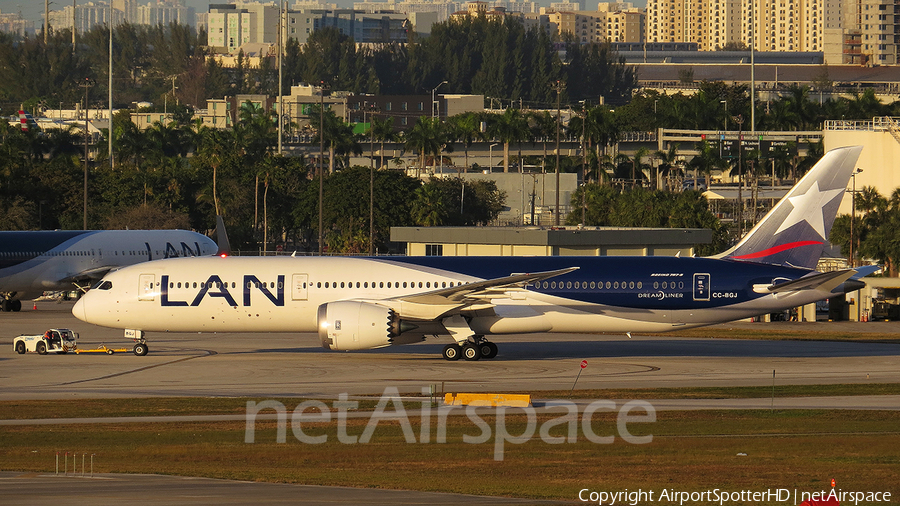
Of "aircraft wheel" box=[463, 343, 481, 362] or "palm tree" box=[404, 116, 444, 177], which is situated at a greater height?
"palm tree" box=[404, 116, 444, 177]

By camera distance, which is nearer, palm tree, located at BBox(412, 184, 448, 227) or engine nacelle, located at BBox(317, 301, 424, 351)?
engine nacelle, located at BBox(317, 301, 424, 351)

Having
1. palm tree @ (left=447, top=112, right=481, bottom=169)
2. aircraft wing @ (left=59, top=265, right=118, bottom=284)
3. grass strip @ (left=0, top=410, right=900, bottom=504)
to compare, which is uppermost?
palm tree @ (left=447, top=112, right=481, bottom=169)

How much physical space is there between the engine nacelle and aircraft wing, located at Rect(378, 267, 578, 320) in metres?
1.15

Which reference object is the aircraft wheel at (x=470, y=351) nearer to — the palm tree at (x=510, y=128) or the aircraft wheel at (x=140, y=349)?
the aircraft wheel at (x=140, y=349)

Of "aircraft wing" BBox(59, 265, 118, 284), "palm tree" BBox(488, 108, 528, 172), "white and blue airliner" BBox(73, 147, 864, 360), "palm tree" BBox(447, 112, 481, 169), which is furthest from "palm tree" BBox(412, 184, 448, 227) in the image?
"palm tree" BBox(447, 112, 481, 169)

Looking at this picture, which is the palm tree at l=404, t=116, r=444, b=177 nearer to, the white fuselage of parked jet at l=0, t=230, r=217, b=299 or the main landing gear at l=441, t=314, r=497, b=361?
the white fuselage of parked jet at l=0, t=230, r=217, b=299

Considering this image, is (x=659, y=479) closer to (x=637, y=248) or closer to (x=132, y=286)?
(x=132, y=286)

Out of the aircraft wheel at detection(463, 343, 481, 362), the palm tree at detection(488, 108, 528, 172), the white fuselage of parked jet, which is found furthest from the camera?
the palm tree at detection(488, 108, 528, 172)

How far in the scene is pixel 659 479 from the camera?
78.9 ft

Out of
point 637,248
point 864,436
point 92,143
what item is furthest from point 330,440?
point 92,143

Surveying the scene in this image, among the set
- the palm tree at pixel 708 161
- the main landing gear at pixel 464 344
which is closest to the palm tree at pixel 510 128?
the palm tree at pixel 708 161

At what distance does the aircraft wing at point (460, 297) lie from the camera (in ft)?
139

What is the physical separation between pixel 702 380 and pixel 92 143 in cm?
17587

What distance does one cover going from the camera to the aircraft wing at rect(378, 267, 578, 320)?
139 ft
